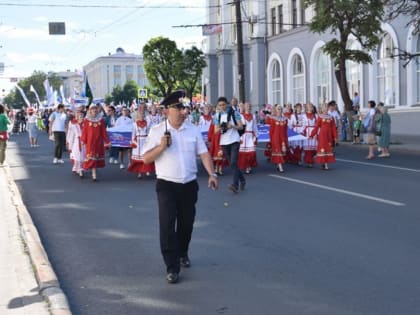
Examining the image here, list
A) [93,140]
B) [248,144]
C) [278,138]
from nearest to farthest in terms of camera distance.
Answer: [93,140] → [248,144] → [278,138]

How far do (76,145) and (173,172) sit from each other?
1021 centimetres

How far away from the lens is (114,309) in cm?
591

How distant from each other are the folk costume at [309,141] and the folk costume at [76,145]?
5603 millimetres

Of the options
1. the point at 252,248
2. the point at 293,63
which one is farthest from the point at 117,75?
the point at 252,248

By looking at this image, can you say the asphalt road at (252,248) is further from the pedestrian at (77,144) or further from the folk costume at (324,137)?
the folk costume at (324,137)

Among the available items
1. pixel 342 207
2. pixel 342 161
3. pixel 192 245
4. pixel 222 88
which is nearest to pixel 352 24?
pixel 342 161

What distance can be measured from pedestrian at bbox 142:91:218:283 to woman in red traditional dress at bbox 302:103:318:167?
1127 cm

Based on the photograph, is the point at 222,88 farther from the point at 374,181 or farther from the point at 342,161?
the point at 374,181

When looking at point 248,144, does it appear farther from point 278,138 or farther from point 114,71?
point 114,71

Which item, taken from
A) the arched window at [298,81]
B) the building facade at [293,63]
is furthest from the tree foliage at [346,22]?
A: the arched window at [298,81]

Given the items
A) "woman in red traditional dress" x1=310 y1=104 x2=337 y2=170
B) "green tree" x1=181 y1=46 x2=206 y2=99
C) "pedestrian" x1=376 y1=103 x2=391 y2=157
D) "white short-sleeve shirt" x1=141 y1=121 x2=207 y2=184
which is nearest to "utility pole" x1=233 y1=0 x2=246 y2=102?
"pedestrian" x1=376 y1=103 x2=391 y2=157

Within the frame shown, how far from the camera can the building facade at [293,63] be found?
3306 centimetres

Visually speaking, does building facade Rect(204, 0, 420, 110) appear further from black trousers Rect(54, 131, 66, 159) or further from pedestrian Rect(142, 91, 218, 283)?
pedestrian Rect(142, 91, 218, 283)

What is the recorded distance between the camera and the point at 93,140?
15914 millimetres
